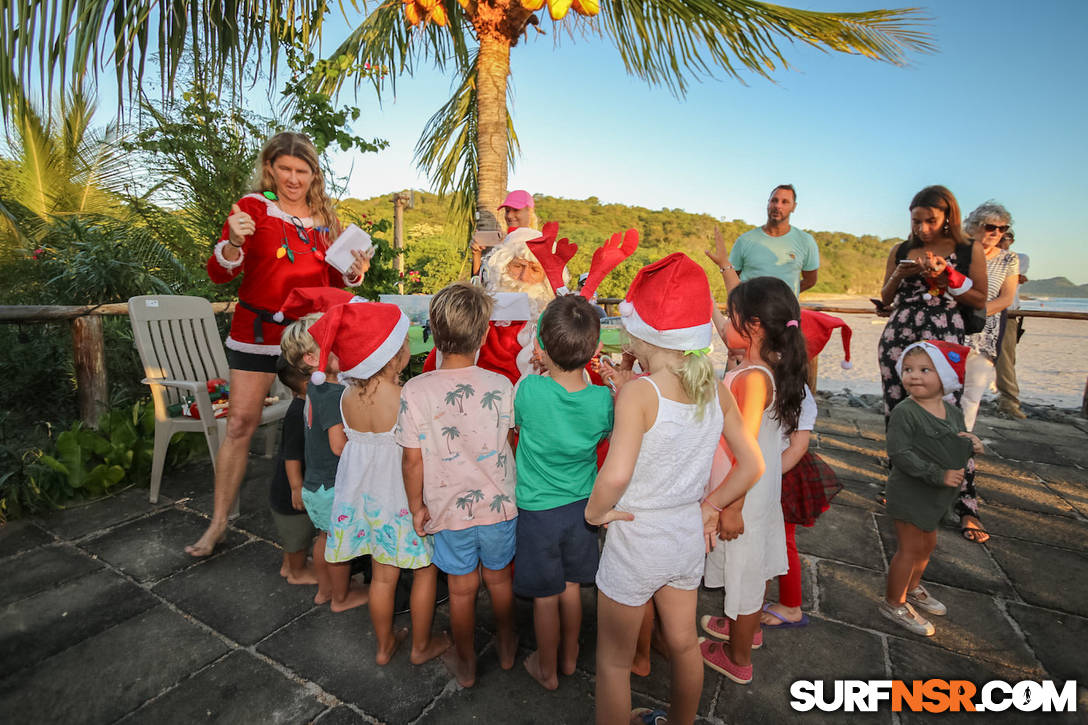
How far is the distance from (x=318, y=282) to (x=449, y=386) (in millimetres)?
1271

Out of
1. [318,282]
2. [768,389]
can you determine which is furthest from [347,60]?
[768,389]

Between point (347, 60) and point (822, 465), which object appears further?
point (347, 60)

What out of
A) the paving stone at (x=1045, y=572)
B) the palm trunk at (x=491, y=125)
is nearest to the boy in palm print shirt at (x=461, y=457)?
the paving stone at (x=1045, y=572)

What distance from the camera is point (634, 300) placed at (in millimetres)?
1435

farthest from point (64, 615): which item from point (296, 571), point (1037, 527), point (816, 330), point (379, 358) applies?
point (1037, 527)

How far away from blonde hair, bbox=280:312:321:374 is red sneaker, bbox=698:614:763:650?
192 centimetres

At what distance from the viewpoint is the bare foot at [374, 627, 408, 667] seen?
183 centimetres

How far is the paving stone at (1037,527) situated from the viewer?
284 cm

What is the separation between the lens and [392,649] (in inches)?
74.2

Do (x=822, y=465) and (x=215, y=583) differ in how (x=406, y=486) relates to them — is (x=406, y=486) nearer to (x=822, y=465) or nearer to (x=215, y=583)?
(x=215, y=583)

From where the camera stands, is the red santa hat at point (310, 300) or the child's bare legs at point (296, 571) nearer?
the red santa hat at point (310, 300)

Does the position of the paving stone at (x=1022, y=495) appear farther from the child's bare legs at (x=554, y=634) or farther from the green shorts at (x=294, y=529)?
the green shorts at (x=294, y=529)

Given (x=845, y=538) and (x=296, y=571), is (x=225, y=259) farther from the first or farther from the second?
(x=845, y=538)

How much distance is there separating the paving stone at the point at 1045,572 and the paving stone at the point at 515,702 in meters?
2.14
